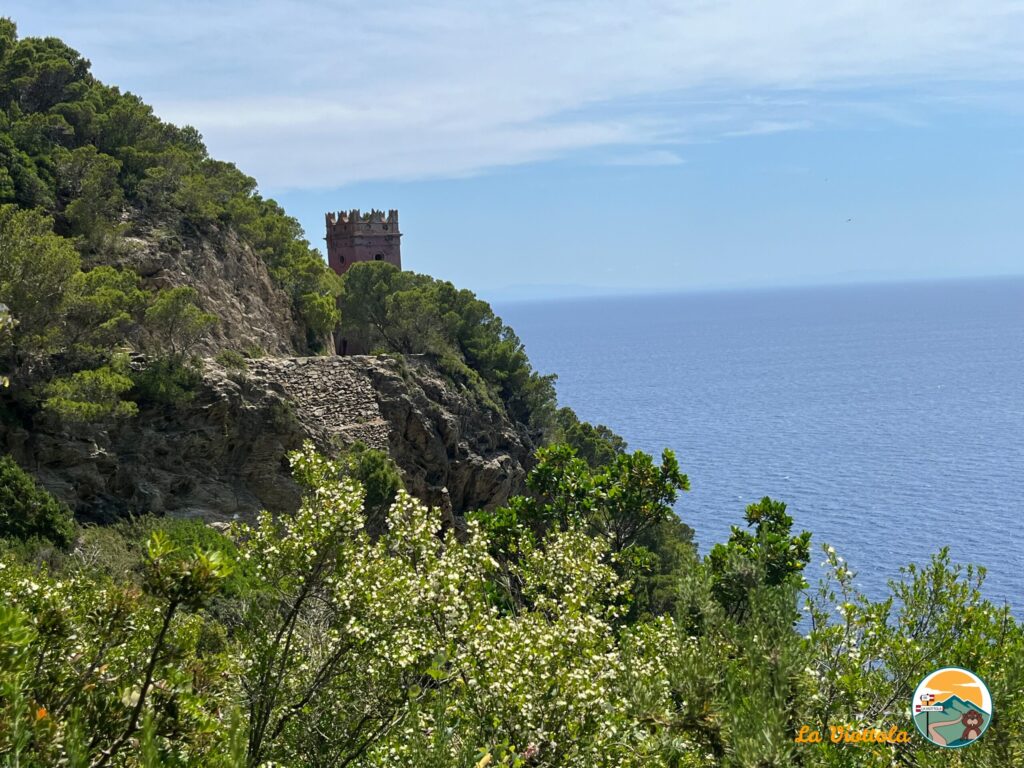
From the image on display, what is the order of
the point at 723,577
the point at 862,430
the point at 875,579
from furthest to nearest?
1. the point at 862,430
2. the point at 875,579
3. the point at 723,577

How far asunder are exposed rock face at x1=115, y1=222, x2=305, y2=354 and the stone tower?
2255cm

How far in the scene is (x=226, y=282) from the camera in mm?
42594

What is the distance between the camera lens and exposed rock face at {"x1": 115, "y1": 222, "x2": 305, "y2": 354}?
38688 millimetres

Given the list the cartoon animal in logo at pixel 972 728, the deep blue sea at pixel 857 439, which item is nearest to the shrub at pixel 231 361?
the deep blue sea at pixel 857 439

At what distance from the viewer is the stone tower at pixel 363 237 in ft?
230

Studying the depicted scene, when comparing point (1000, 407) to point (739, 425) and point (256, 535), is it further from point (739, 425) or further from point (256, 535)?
point (256, 535)

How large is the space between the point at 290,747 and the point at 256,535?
2228 millimetres

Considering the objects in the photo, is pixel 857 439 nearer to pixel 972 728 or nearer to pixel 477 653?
pixel 972 728

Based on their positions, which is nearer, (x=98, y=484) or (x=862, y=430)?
(x=98, y=484)

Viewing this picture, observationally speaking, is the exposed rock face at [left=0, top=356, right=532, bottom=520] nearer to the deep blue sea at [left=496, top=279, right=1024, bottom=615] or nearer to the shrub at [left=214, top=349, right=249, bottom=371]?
the shrub at [left=214, top=349, right=249, bottom=371]

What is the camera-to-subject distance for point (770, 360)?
6658 inches

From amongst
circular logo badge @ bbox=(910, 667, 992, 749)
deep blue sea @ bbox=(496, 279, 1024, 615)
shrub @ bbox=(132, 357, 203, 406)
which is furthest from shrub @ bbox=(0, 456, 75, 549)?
deep blue sea @ bbox=(496, 279, 1024, 615)

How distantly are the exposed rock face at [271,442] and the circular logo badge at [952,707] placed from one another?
25664mm

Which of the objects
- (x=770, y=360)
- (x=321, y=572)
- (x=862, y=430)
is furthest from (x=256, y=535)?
(x=770, y=360)
